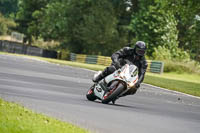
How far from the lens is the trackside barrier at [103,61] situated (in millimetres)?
53219

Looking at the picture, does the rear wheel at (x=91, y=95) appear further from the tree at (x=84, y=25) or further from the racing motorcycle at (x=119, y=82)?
the tree at (x=84, y=25)

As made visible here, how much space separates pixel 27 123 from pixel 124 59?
22.5 ft

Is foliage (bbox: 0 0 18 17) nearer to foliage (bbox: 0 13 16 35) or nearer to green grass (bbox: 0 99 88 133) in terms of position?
foliage (bbox: 0 13 16 35)

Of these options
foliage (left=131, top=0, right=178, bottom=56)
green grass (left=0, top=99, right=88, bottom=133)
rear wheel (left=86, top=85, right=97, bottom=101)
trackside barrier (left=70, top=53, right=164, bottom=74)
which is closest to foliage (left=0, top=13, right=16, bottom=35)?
trackside barrier (left=70, top=53, right=164, bottom=74)

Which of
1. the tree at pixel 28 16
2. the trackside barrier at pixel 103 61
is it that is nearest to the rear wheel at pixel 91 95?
the trackside barrier at pixel 103 61

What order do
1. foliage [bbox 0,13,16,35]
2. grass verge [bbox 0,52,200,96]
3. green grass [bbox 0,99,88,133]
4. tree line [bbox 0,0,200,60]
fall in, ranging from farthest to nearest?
foliage [bbox 0,13,16,35] < tree line [bbox 0,0,200,60] < grass verge [bbox 0,52,200,96] < green grass [bbox 0,99,88,133]

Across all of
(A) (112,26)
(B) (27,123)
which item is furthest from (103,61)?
(B) (27,123)

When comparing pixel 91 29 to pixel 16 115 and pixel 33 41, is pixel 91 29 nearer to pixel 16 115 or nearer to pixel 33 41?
pixel 33 41

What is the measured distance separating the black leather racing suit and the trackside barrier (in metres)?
37.5

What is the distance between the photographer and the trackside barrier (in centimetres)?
5322

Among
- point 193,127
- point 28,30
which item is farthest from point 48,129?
point 28,30

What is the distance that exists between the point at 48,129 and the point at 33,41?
10146cm

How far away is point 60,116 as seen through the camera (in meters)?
10.8

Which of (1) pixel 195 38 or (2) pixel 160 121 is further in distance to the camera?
(1) pixel 195 38
